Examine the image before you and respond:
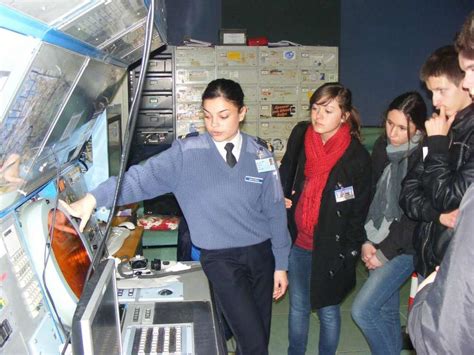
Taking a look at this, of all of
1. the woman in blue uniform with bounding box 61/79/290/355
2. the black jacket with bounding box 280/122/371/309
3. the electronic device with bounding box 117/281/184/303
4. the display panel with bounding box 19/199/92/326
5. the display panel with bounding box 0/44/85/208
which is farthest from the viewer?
the black jacket with bounding box 280/122/371/309

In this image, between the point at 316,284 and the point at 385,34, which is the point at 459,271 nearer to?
the point at 316,284

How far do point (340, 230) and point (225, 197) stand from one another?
62cm

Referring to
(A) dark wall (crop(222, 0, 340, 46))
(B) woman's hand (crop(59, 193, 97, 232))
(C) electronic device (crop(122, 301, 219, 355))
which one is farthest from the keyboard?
(A) dark wall (crop(222, 0, 340, 46))

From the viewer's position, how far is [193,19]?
18.4ft

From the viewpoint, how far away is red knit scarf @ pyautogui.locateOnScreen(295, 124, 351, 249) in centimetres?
221

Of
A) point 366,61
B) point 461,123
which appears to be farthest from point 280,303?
point 366,61

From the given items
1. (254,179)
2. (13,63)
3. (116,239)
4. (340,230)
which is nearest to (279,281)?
(340,230)

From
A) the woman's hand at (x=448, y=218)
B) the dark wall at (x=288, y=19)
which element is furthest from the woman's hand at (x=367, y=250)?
→ the dark wall at (x=288, y=19)

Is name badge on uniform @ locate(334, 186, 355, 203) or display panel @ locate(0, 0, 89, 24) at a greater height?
display panel @ locate(0, 0, 89, 24)

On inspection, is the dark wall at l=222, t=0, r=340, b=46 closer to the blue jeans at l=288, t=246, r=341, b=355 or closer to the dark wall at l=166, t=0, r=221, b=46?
the dark wall at l=166, t=0, r=221, b=46

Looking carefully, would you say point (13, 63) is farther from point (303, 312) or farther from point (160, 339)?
point (303, 312)

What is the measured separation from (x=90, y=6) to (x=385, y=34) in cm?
551

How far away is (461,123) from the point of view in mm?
1571

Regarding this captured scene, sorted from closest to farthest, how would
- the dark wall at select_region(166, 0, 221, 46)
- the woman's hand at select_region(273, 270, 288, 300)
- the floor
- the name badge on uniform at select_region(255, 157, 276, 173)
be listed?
1. the name badge on uniform at select_region(255, 157, 276, 173)
2. the woman's hand at select_region(273, 270, 288, 300)
3. the floor
4. the dark wall at select_region(166, 0, 221, 46)
